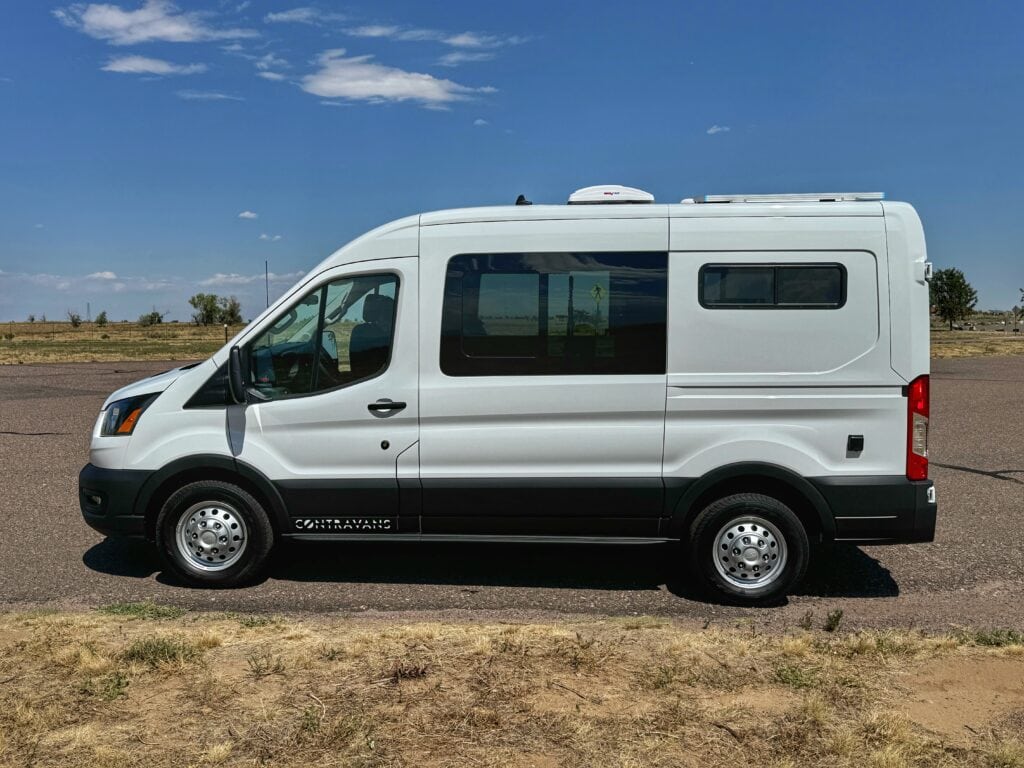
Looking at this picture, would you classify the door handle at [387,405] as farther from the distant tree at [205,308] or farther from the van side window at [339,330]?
the distant tree at [205,308]

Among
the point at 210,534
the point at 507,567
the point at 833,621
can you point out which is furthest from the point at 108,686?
the point at 833,621

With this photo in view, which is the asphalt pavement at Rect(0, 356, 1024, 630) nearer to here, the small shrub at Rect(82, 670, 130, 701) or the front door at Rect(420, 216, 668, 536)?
the front door at Rect(420, 216, 668, 536)

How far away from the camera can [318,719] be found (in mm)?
3869

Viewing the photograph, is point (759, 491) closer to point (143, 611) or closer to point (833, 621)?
point (833, 621)

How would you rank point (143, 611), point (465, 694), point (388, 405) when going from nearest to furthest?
point (465, 694)
point (143, 611)
point (388, 405)

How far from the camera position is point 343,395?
5770 millimetres

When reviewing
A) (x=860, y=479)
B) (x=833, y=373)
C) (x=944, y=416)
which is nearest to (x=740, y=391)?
(x=833, y=373)

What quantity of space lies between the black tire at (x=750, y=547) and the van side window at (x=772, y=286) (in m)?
1.21

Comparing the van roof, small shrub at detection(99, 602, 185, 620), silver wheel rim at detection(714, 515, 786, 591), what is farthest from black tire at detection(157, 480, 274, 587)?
silver wheel rim at detection(714, 515, 786, 591)

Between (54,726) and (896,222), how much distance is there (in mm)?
5172

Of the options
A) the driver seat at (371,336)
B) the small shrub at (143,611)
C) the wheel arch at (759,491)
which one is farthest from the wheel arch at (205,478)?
the wheel arch at (759,491)

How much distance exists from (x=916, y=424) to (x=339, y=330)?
3574 mm

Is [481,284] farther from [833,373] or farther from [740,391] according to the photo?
[833,373]

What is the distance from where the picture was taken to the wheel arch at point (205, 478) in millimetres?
5859
